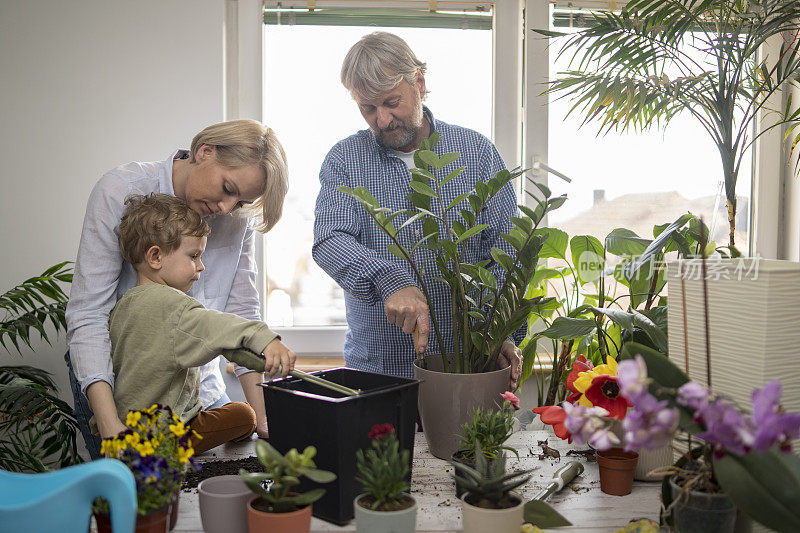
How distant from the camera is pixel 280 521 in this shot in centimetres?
80

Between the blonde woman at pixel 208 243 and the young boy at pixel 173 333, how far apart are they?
43mm

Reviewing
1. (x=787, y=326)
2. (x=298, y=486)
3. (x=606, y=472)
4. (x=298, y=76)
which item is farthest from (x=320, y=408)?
(x=298, y=76)

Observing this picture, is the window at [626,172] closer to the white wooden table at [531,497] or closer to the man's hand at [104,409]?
the white wooden table at [531,497]

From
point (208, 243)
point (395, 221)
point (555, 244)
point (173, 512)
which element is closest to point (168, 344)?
point (173, 512)

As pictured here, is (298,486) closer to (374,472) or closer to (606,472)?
(374,472)

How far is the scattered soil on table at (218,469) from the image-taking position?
1118 millimetres

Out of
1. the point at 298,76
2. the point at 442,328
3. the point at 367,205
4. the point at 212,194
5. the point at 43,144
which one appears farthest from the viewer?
the point at 298,76

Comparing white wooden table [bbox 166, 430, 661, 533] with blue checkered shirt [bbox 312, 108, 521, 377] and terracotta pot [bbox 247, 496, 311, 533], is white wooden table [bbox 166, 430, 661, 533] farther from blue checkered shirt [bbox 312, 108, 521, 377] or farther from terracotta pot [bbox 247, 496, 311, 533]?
blue checkered shirt [bbox 312, 108, 521, 377]

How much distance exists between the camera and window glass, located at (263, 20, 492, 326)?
292 cm

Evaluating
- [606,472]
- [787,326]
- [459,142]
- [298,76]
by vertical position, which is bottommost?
[606,472]

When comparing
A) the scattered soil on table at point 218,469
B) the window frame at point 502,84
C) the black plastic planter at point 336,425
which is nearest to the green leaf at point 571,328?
the black plastic planter at point 336,425

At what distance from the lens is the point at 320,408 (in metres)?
0.95

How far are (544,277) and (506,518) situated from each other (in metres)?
1.66

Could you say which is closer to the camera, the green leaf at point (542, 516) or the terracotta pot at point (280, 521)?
the terracotta pot at point (280, 521)
